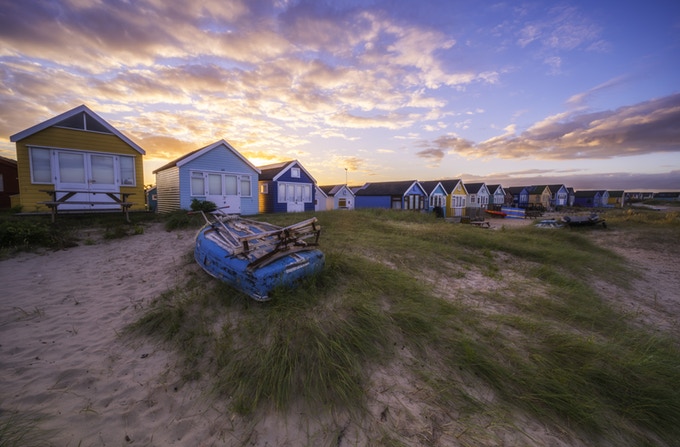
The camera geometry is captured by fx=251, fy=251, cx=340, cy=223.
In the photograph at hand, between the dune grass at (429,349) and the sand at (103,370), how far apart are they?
241 millimetres

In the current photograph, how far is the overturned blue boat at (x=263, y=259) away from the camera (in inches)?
171

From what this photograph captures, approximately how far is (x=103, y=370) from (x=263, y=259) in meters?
2.49

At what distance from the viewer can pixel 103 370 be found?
10.8 ft

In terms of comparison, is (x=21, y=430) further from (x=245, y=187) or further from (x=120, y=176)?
(x=245, y=187)

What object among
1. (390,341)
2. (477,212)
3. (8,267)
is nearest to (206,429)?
(390,341)

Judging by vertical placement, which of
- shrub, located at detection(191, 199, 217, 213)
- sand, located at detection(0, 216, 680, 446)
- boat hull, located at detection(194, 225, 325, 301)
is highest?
shrub, located at detection(191, 199, 217, 213)

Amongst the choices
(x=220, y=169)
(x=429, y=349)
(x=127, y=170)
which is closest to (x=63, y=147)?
(x=127, y=170)

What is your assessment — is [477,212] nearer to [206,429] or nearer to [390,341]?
[390,341]

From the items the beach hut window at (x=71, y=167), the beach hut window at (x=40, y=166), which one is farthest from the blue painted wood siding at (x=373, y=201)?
the beach hut window at (x=40, y=166)

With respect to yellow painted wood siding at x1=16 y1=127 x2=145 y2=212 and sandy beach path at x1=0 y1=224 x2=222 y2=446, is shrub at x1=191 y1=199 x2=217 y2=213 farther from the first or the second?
sandy beach path at x1=0 y1=224 x2=222 y2=446

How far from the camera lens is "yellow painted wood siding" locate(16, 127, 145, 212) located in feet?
38.2

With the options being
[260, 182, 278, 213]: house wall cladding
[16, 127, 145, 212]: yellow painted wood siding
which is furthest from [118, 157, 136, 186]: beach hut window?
[260, 182, 278, 213]: house wall cladding

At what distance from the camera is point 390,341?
3.77 metres

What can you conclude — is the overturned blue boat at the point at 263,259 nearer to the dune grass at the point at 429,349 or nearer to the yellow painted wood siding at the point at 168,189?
the dune grass at the point at 429,349
